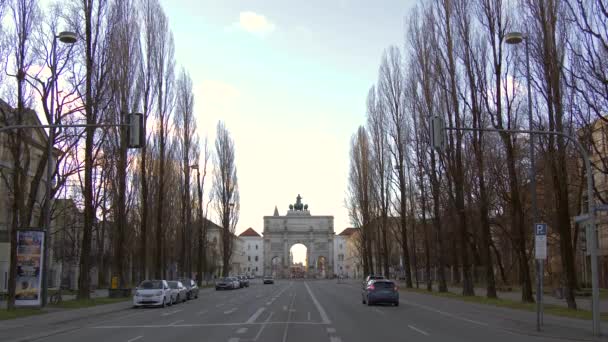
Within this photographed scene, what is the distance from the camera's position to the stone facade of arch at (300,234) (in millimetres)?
132500

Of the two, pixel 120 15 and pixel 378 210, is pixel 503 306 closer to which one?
pixel 120 15

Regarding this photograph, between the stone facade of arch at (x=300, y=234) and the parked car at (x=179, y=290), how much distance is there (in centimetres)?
9168

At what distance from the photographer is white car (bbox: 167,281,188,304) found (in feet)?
121

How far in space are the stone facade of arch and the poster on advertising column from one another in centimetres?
10660

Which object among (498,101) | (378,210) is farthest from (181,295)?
(378,210)

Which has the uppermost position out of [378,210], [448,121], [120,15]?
[120,15]

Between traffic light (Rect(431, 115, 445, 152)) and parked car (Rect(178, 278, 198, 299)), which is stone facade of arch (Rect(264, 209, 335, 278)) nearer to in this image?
parked car (Rect(178, 278, 198, 299))

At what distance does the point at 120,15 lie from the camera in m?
36.0

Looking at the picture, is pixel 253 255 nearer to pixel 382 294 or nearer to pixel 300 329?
pixel 382 294

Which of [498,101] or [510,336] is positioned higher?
[498,101]

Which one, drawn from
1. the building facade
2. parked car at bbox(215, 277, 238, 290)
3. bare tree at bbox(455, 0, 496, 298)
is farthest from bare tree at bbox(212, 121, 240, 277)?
the building facade

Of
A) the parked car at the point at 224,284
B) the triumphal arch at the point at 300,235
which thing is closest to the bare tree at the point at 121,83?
the parked car at the point at 224,284

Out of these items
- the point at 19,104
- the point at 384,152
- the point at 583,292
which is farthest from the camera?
the point at 384,152

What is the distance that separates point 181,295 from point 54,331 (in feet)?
66.2
